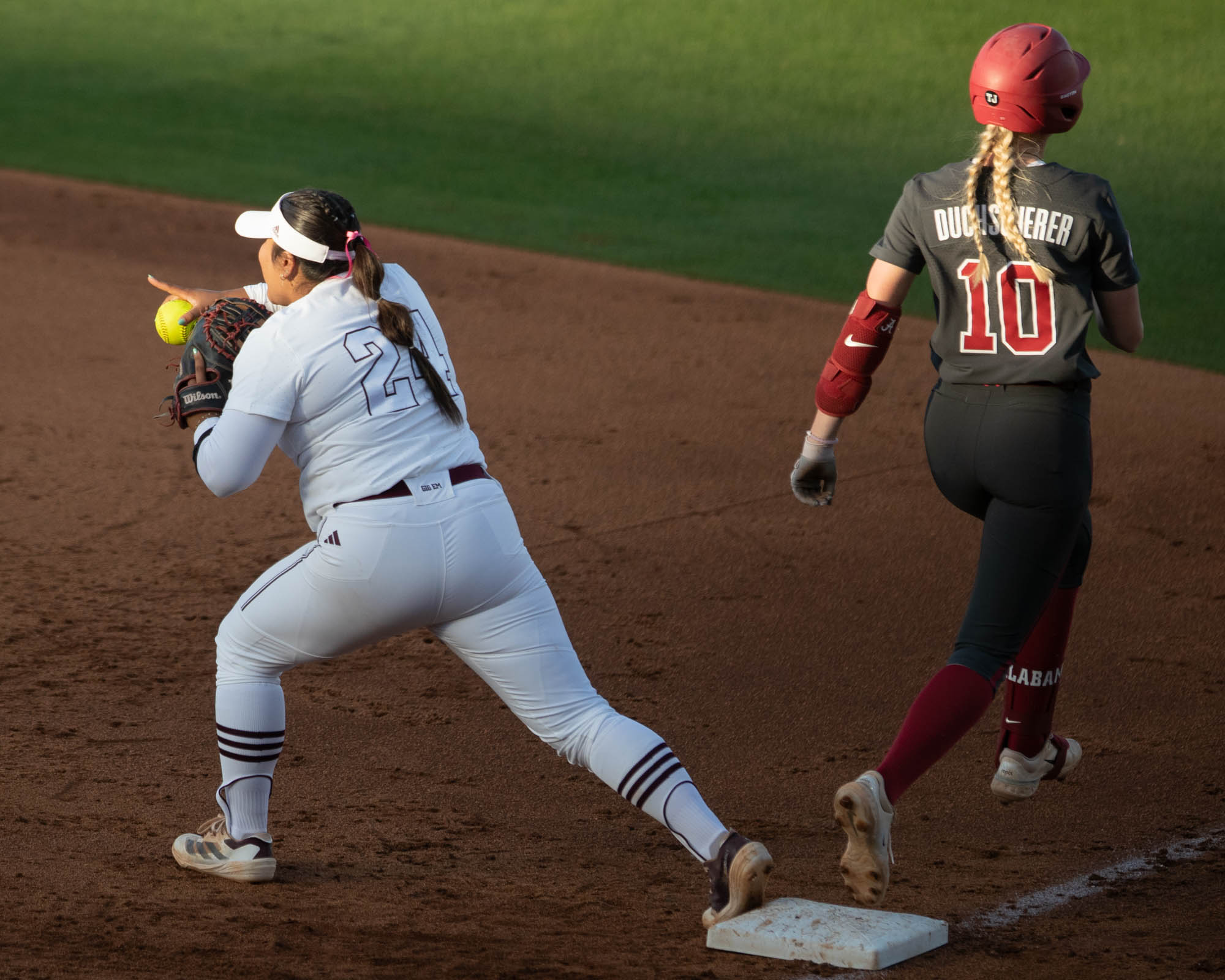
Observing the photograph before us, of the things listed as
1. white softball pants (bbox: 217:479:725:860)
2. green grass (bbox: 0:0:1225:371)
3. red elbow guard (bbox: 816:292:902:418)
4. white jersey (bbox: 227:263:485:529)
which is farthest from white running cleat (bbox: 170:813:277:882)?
green grass (bbox: 0:0:1225:371)

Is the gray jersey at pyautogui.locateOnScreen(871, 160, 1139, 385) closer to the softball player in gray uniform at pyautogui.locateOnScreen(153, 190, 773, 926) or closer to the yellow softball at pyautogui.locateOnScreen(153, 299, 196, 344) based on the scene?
the softball player in gray uniform at pyautogui.locateOnScreen(153, 190, 773, 926)

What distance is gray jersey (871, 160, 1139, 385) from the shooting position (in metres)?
3.39

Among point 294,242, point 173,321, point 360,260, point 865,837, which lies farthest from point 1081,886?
point 173,321

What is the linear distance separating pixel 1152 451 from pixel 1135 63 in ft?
31.9

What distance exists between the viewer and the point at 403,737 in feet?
15.3

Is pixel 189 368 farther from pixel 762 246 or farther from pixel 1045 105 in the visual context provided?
pixel 762 246

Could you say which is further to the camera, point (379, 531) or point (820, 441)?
point (820, 441)

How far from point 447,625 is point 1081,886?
5.35 ft

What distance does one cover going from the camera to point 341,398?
3375 millimetres

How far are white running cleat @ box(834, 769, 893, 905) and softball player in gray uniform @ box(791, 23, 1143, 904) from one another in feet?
0.15

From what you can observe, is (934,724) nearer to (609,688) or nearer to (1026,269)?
(1026,269)

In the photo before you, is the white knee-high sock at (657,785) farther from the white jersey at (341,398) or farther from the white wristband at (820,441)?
the white wristband at (820,441)

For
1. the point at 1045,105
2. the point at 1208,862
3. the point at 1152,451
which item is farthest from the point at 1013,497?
the point at 1152,451

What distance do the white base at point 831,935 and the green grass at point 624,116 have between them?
659cm
